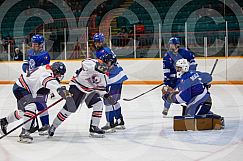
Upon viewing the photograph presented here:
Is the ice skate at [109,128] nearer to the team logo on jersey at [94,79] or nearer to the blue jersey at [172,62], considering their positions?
the team logo on jersey at [94,79]

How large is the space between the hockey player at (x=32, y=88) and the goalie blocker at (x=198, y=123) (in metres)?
1.11

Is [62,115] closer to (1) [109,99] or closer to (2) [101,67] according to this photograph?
(1) [109,99]

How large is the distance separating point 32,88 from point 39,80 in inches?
4.8

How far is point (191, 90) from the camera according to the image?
203 inches

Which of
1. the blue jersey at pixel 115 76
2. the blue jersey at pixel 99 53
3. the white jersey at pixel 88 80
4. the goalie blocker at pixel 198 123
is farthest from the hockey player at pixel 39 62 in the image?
the goalie blocker at pixel 198 123

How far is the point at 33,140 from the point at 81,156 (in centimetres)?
94

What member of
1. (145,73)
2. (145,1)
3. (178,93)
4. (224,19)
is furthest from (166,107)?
(145,1)

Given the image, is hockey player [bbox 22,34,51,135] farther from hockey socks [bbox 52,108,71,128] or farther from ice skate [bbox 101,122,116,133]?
ice skate [bbox 101,122,116,133]

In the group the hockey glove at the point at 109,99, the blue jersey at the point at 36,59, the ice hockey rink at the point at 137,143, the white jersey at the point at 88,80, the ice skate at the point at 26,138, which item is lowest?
the ice hockey rink at the point at 137,143

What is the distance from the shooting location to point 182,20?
1352 cm

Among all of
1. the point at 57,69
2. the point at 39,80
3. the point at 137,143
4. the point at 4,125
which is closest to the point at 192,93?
the point at 137,143

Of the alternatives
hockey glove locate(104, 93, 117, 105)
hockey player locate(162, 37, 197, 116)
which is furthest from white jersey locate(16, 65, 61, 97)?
hockey player locate(162, 37, 197, 116)

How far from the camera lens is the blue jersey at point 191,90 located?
16.8 feet

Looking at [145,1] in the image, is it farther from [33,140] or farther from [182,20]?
[33,140]
